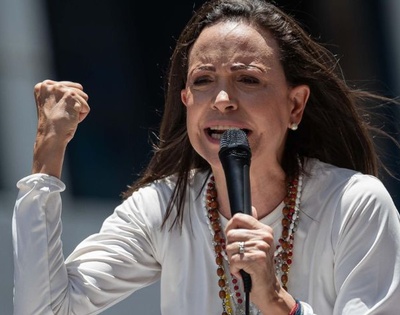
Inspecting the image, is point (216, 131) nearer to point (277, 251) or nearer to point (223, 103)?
point (223, 103)

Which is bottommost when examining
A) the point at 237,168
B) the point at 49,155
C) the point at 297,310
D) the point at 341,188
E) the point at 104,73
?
the point at 104,73

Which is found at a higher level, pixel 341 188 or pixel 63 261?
pixel 341 188

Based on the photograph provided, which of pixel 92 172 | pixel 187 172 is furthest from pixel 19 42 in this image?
pixel 187 172

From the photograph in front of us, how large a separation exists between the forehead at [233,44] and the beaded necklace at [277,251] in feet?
1.46

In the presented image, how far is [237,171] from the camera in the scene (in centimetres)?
345

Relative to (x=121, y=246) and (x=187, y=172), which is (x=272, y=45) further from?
(x=121, y=246)

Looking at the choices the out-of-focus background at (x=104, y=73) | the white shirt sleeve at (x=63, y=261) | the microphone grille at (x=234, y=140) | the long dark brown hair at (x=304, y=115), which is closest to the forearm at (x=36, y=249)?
the white shirt sleeve at (x=63, y=261)

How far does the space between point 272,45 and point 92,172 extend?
340 centimetres

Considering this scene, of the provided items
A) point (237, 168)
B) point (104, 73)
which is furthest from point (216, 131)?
point (104, 73)

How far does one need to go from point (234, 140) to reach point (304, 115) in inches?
31.1

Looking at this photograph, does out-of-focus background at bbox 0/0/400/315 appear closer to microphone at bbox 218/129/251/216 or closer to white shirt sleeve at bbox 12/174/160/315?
white shirt sleeve at bbox 12/174/160/315

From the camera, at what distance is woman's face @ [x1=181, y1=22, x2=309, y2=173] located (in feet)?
12.9

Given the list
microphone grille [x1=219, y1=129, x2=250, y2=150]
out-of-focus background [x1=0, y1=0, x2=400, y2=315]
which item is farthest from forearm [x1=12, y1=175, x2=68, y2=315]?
out-of-focus background [x1=0, y1=0, x2=400, y2=315]

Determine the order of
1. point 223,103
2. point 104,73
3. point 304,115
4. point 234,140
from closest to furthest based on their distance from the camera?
point 234,140 < point 223,103 < point 304,115 < point 104,73
